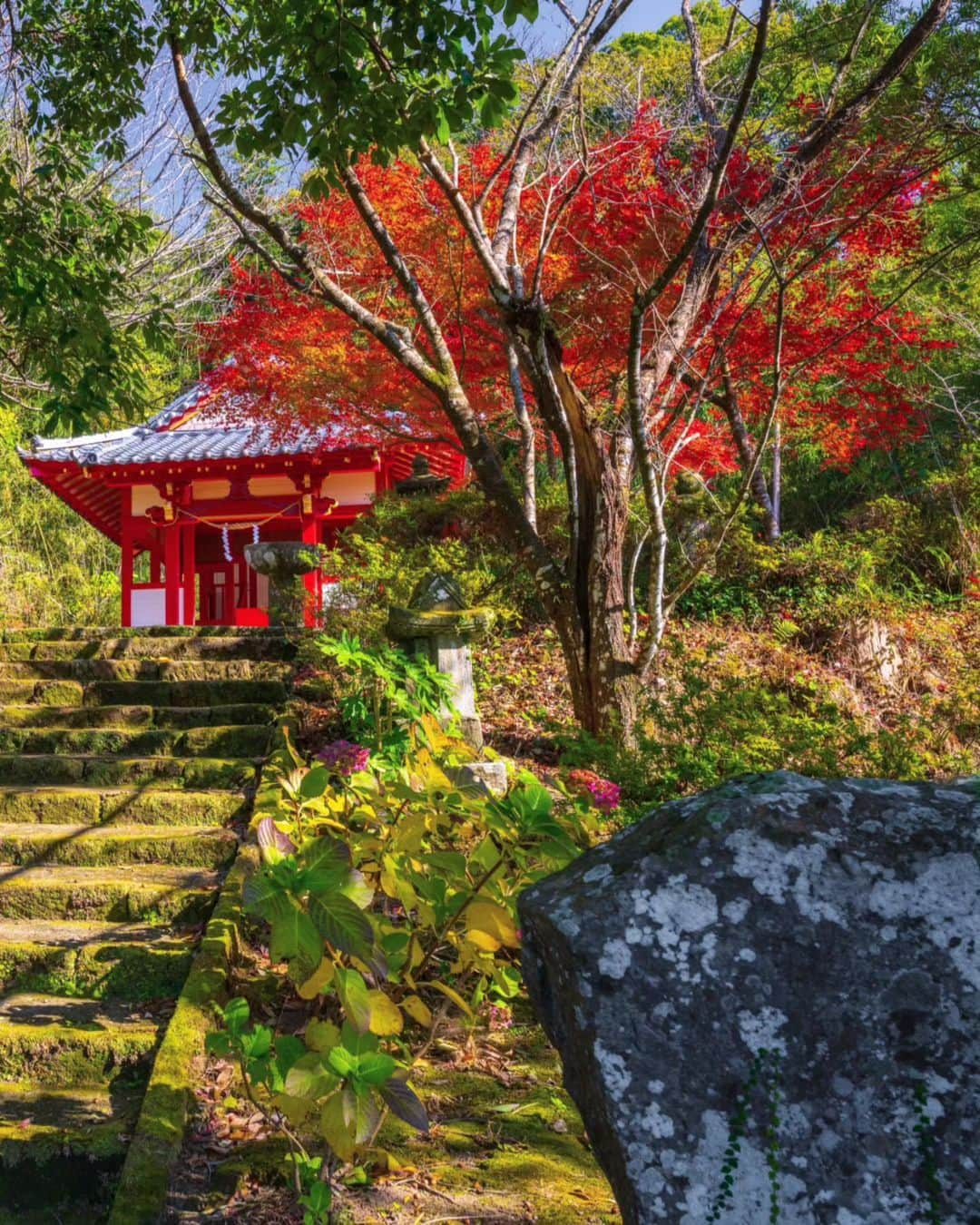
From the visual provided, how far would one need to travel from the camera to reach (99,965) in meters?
3.24

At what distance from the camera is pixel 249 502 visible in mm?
12961

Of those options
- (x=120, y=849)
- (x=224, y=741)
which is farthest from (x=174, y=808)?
(x=224, y=741)

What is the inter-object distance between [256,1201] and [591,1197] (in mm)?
740

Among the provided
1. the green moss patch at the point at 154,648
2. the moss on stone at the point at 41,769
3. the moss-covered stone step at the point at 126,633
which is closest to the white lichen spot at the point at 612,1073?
the moss on stone at the point at 41,769

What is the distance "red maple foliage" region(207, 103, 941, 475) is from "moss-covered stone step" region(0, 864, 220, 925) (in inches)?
138

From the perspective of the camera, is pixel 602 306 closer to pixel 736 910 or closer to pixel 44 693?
pixel 44 693

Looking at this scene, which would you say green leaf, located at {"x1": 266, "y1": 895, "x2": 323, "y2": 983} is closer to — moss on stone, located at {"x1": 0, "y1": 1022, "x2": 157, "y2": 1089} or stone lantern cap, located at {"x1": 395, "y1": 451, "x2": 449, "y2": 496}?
moss on stone, located at {"x1": 0, "y1": 1022, "x2": 157, "y2": 1089}

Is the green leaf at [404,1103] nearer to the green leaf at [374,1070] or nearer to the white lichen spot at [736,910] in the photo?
the green leaf at [374,1070]

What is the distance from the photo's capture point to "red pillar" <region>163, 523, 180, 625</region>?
42.3 feet

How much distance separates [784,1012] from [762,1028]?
3 cm

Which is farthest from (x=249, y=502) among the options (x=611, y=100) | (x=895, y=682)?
(x=895, y=682)

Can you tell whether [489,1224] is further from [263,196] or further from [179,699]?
[263,196]

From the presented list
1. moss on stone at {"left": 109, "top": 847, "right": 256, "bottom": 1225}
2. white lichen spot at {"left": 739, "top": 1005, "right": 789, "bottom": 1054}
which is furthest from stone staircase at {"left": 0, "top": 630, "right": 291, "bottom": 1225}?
white lichen spot at {"left": 739, "top": 1005, "right": 789, "bottom": 1054}

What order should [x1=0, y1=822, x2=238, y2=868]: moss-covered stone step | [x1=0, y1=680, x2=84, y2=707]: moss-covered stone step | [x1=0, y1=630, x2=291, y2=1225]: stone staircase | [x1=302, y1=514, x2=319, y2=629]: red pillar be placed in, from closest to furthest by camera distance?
1. [x1=0, y1=630, x2=291, y2=1225]: stone staircase
2. [x1=0, y1=822, x2=238, y2=868]: moss-covered stone step
3. [x1=0, y1=680, x2=84, y2=707]: moss-covered stone step
4. [x1=302, y1=514, x2=319, y2=629]: red pillar
